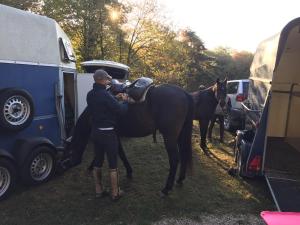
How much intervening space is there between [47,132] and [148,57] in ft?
55.2

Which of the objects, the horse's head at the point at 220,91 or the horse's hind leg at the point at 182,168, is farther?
the horse's head at the point at 220,91

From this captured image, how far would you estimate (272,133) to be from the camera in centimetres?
805

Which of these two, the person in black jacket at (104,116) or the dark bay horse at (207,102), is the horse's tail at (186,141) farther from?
the dark bay horse at (207,102)

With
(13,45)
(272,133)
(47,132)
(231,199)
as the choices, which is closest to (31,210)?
(47,132)

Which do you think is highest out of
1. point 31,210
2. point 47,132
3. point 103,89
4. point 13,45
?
point 13,45

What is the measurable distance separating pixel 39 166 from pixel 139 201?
6.60 feet

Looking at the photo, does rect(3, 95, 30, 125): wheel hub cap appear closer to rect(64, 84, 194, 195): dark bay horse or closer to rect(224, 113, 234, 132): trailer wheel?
rect(64, 84, 194, 195): dark bay horse

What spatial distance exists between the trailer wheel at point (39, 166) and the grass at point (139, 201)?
0.17 m

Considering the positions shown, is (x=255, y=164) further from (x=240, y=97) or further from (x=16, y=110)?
(x=240, y=97)

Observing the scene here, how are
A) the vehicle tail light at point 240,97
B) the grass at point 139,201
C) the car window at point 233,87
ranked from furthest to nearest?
the car window at point 233,87
the vehicle tail light at point 240,97
the grass at point 139,201

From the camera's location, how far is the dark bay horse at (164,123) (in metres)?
5.63

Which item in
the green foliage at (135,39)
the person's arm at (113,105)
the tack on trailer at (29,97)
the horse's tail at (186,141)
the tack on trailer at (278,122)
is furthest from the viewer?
the green foliage at (135,39)

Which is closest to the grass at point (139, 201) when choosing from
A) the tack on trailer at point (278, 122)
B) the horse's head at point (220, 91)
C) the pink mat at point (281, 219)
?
the tack on trailer at point (278, 122)

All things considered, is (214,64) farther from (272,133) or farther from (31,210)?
(31,210)
